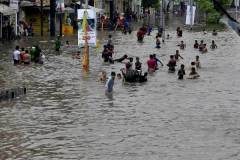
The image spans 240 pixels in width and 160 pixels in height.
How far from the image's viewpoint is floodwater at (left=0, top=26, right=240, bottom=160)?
61.1ft

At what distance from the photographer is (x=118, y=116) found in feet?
77.3

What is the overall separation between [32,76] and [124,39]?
25.6m

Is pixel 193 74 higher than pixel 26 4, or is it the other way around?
pixel 26 4

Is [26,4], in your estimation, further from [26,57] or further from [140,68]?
[140,68]

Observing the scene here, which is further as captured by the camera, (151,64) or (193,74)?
(151,64)

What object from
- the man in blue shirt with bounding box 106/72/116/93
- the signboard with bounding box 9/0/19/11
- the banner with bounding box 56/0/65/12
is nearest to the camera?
the man in blue shirt with bounding box 106/72/116/93

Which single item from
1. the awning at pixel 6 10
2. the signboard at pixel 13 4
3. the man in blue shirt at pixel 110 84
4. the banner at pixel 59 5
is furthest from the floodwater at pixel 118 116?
the banner at pixel 59 5

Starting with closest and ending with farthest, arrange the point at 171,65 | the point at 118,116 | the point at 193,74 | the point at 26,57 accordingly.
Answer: the point at 118,116 → the point at 193,74 → the point at 171,65 → the point at 26,57

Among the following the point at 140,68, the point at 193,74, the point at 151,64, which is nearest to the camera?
the point at 193,74

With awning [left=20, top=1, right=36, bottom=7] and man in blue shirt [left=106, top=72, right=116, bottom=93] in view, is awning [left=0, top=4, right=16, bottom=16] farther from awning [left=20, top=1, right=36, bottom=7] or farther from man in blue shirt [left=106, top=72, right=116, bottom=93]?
man in blue shirt [left=106, top=72, right=116, bottom=93]

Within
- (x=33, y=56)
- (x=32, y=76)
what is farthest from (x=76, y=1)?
(x=32, y=76)

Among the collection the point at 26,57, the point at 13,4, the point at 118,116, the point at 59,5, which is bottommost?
the point at 118,116

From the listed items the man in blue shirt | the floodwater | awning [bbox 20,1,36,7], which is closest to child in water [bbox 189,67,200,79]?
the floodwater

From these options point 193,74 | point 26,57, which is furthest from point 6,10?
point 193,74
